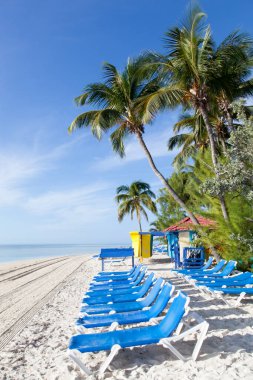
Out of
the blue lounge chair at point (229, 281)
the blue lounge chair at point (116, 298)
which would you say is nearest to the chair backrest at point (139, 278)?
the blue lounge chair at point (116, 298)

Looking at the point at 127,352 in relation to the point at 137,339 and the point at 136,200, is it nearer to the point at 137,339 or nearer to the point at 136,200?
the point at 137,339

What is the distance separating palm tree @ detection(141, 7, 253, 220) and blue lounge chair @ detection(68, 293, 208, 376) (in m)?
7.90

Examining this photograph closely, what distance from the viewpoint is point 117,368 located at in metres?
3.37

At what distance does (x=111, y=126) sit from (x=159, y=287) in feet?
33.8

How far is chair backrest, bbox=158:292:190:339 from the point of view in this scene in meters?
3.47

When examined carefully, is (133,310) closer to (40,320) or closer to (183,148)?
(40,320)

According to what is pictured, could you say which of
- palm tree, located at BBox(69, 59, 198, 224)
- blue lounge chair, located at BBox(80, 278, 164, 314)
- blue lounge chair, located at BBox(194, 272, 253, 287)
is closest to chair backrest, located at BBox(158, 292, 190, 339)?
blue lounge chair, located at BBox(80, 278, 164, 314)

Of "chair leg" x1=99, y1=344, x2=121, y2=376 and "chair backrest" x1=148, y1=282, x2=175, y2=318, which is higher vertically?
"chair backrest" x1=148, y1=282, x2=175, y2=318

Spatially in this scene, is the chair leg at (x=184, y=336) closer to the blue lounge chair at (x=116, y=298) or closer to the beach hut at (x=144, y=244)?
the blue lounge chair at (x=116, y=298)

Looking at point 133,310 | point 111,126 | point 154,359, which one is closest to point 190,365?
point 154,359

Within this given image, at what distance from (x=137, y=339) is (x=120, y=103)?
11697 mm

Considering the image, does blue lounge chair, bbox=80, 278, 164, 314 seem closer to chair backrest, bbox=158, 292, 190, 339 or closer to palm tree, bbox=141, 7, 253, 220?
chair backrest, bbox=158, 292, 190, 339

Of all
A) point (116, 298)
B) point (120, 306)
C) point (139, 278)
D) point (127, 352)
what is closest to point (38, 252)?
point (139, 278)

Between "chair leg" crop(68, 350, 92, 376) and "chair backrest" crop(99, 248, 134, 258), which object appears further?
"chair backrest" crop(99, 248, 134, 258)
